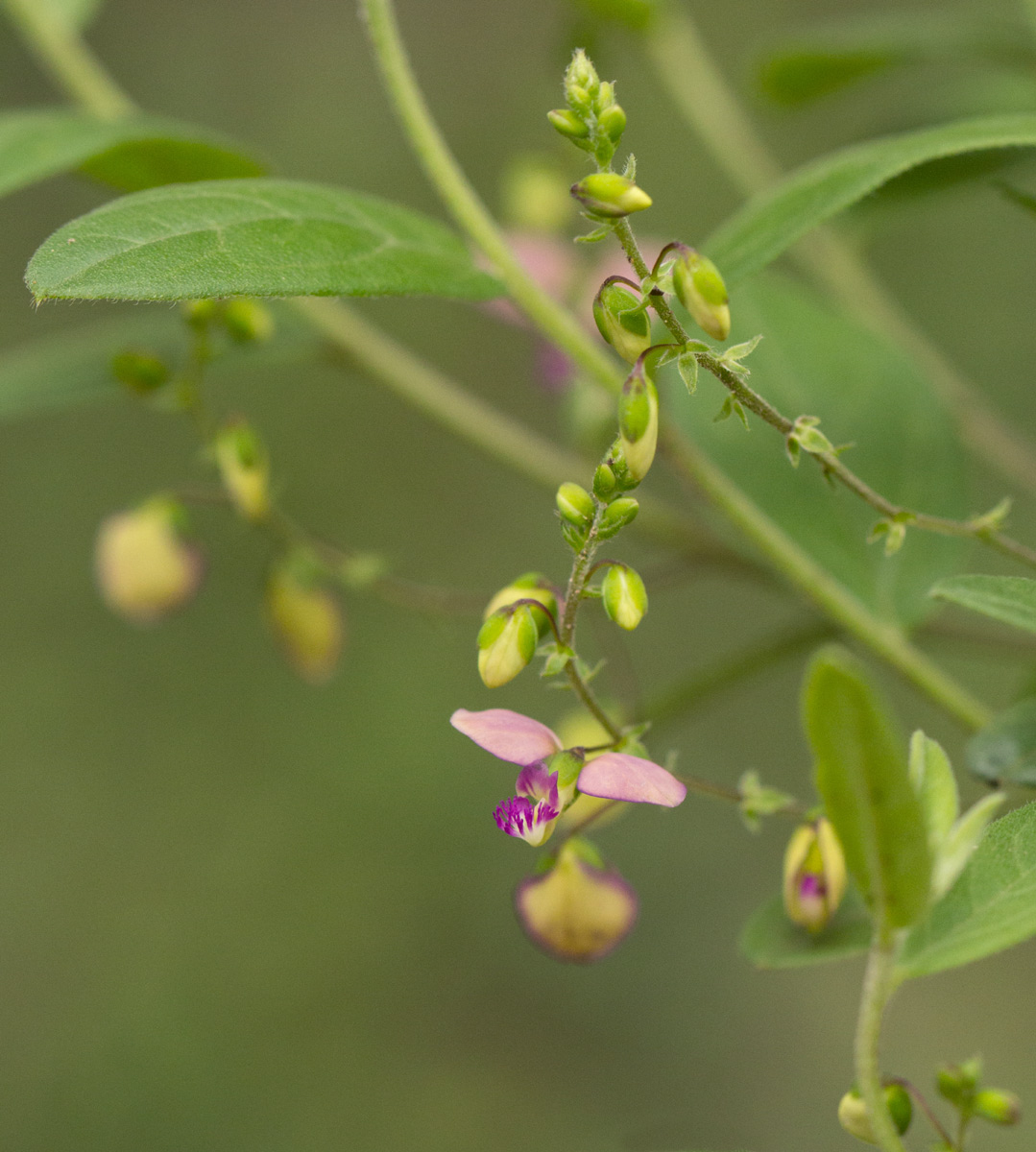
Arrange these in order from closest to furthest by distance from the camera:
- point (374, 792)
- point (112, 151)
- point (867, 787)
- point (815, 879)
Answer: point (867, 787), point (815, 879), point (112, 151), point (374, 792)

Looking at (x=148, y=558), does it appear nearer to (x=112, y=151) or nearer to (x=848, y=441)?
(x=112, y=151)

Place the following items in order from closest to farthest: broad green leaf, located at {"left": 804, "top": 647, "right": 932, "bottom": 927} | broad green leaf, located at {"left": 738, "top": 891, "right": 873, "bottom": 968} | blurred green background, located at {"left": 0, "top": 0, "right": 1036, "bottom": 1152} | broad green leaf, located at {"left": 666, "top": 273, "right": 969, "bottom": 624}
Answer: broad green leaf, located at {"left": 804, "top": 647, "right": 932, "bottom": 927} < broad green leaf, located at {"left": 738, "top": 891, "right": 873, "bottom": 968} < broad green leaf, located at {"left": 666, "top": 273, "right": 969, "bottom": 624} < blurred green background, located at {"left": 0, "top": 0, "right": 1036, "bottom": 1152}

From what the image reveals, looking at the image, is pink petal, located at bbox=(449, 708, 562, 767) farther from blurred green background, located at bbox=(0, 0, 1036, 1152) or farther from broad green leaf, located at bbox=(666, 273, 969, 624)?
blurred green background, located at bbox=(0, 0, 1036, 1152)

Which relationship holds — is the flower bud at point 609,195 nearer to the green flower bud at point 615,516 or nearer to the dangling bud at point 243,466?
the green flower bud at point 615,516

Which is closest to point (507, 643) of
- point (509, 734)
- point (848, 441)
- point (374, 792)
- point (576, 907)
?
point (509, 734)

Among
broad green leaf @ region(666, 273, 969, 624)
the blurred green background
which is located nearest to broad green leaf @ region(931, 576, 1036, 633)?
broad green leaf @ region(666, 273, 969, 624)

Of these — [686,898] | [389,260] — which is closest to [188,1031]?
[686,898]
